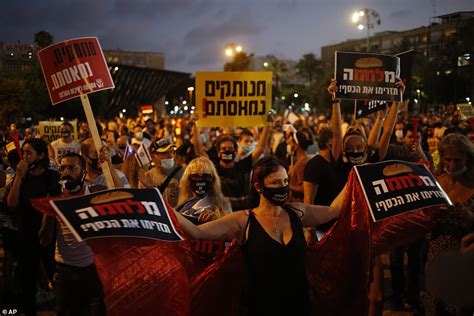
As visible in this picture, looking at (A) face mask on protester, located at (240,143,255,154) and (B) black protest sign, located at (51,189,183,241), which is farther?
(A) face mask on protester, located at (240,143,255,154)

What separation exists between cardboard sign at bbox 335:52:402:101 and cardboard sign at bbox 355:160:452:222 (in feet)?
9.38

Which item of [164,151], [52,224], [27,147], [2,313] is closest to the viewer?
[52,224]

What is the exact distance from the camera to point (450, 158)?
480 centimetres

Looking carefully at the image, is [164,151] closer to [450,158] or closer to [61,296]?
[61,296]

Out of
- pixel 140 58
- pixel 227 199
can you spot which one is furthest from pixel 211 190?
pixel 140 58

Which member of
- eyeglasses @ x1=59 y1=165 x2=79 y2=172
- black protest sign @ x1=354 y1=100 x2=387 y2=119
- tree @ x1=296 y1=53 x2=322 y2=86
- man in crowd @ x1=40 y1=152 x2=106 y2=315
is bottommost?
man in crowd @ x1=40 y1=152 x2=106 y2=315

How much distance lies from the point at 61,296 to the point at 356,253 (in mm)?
2418

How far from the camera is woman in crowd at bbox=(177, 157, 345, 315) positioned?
3.88 metres

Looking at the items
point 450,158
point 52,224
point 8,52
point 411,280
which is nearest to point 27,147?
point 52,224

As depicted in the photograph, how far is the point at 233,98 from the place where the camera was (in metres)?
8.88

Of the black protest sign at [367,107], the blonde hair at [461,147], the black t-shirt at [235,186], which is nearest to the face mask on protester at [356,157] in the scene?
the blonde hair at [461,147]

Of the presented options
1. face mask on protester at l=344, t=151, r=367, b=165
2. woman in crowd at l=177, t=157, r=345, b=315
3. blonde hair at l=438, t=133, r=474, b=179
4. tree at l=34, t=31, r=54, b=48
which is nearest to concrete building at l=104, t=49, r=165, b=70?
tree at l=34, t=31, r=54, b=48

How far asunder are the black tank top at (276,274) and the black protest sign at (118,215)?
581mm

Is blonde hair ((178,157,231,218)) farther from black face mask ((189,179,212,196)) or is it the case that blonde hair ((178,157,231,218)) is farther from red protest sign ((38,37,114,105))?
red protest sign ((38,37,114,105))
